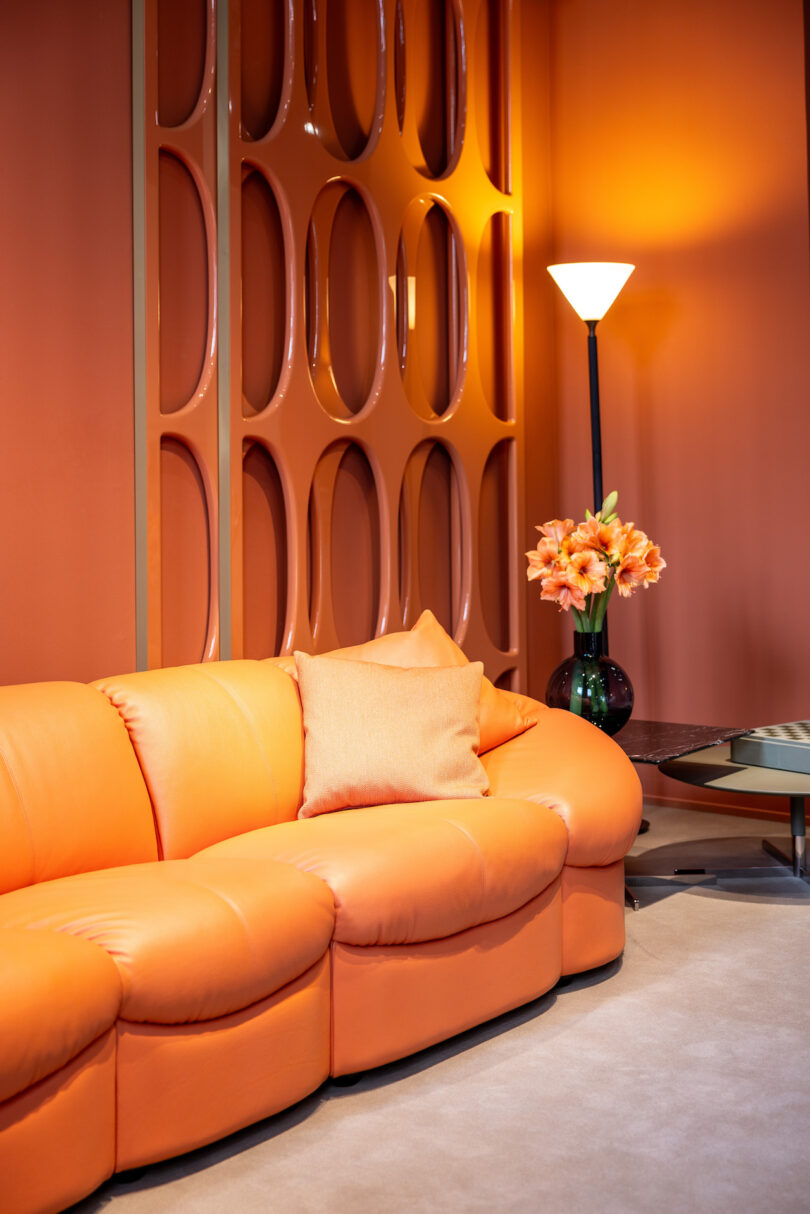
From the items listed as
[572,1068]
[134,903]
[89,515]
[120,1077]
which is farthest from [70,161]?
[572,1068]

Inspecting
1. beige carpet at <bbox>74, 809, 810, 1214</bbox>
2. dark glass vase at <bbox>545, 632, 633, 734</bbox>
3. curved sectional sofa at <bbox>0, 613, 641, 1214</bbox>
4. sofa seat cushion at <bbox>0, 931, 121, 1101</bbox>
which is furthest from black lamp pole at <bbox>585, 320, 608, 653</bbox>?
sofa seat cushion at <bbox>0, 931, 121, 1101</bbox>

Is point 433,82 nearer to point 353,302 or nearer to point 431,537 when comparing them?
point 353,302

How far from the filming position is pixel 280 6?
11.4 ft

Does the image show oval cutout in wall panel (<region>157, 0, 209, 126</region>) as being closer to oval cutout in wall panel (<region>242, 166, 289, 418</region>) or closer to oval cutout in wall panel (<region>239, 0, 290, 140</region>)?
oval cutout in wall panel (<region>239, 0, 290, 140</region>)

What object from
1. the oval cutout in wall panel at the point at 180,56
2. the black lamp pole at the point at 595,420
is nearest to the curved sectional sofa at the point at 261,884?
the black lamp pole at the point at 595,420

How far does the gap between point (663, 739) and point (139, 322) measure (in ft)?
6.23

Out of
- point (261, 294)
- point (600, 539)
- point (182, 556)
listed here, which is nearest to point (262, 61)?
point (261, 294)

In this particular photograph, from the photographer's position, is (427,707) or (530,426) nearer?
(427,707)

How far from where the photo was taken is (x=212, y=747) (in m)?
2.60

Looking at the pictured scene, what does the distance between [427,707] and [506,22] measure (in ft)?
9.36

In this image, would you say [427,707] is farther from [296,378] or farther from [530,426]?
[530,426]

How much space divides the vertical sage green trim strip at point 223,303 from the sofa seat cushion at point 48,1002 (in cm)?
151

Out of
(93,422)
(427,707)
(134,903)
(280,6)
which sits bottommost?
(134,903)

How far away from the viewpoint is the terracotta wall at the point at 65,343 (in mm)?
2836
